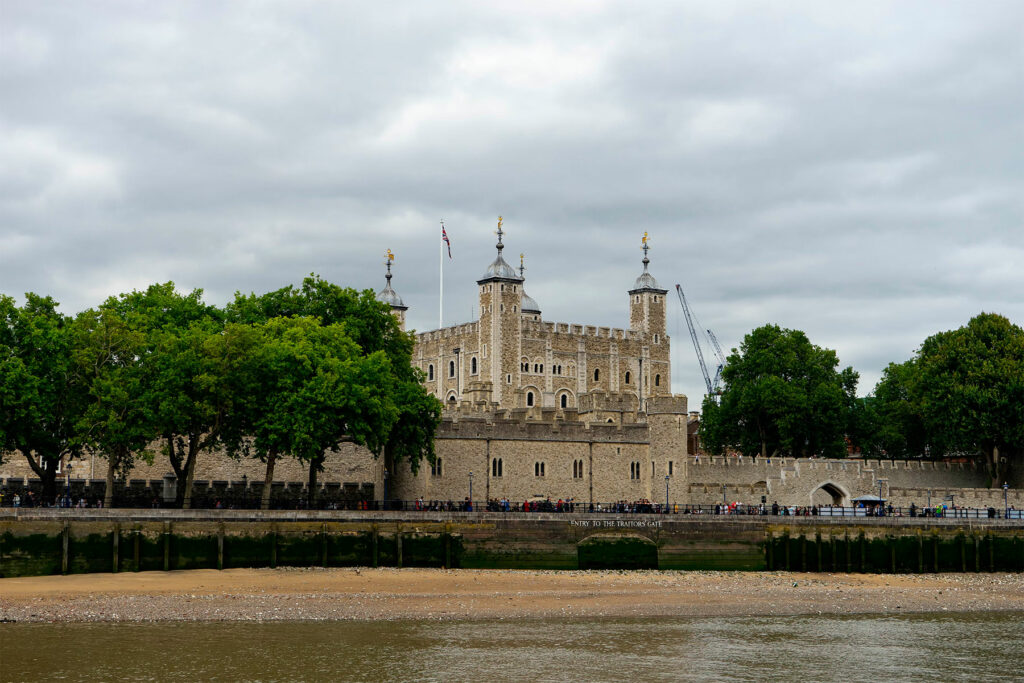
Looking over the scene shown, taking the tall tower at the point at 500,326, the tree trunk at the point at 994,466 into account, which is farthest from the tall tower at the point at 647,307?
the tree trunk at the point at 994,466

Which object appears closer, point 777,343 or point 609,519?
point 609,519

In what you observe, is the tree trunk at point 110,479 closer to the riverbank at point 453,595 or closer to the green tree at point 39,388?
the green tree at point 39,388

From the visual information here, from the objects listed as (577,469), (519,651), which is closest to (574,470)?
(577,469)

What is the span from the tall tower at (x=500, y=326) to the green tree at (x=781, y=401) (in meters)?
17.3

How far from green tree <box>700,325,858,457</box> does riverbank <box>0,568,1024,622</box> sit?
1179 inches

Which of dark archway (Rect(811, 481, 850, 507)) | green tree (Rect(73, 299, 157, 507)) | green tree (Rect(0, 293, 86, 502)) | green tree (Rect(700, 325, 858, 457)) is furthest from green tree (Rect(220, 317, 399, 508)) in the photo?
green tree (Rect(700, 325, 858, 457))

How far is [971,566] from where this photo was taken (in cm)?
4922

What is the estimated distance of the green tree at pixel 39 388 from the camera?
43031 millimetres

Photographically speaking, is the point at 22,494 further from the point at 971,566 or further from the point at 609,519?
the point at 971,566

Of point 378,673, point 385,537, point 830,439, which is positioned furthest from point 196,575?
point 830,439

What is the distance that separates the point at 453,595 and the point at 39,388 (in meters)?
16.6

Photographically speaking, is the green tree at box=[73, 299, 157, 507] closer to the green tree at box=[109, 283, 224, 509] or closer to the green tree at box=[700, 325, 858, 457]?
the green tree at box=[109, 283, 224, 509]

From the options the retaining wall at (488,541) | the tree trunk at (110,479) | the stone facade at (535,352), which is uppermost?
A: the stone facade at (535,352)

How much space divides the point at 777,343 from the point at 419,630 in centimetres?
5010
